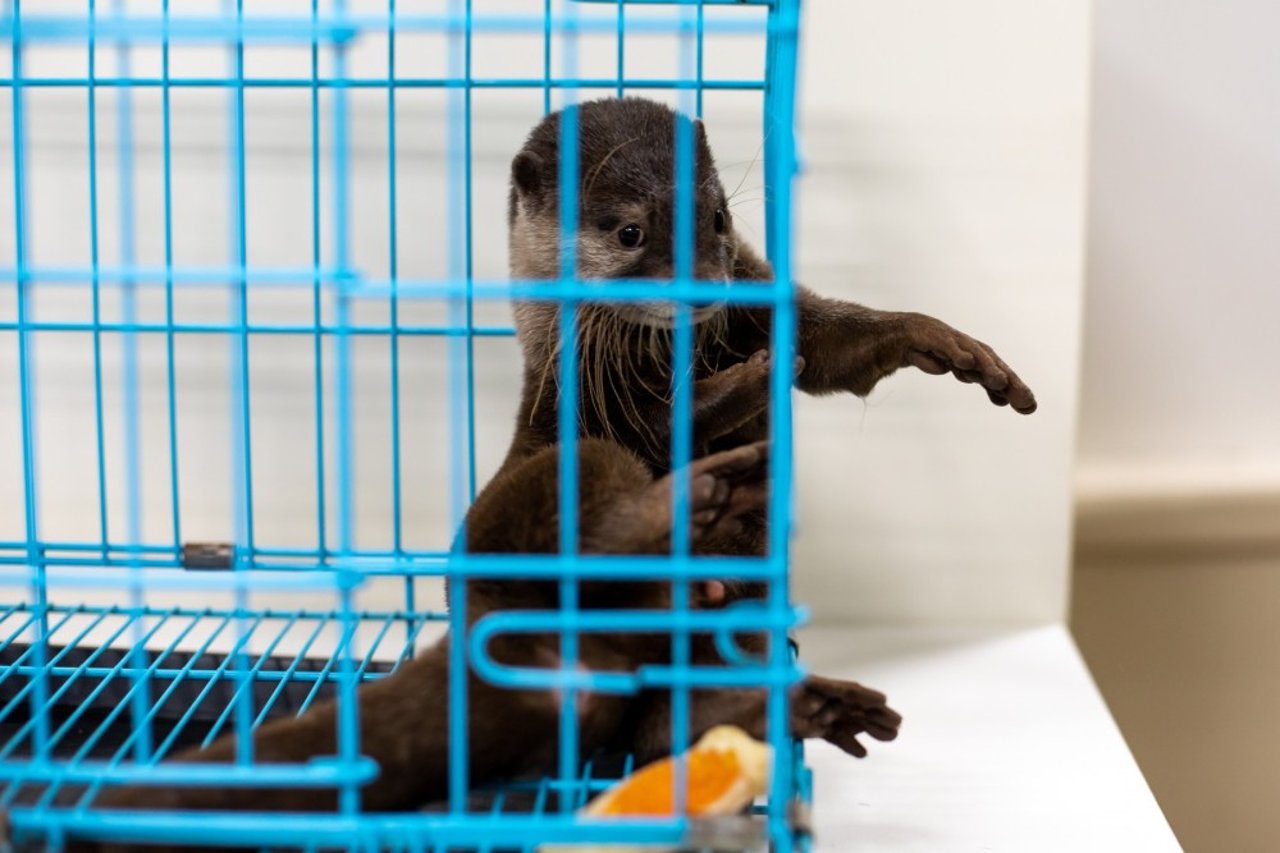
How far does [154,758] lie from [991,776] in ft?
2.84

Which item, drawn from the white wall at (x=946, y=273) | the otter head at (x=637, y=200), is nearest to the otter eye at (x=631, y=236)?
the otter head at (x=637, y=200)

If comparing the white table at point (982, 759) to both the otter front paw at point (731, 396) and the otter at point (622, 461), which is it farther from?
the otter front paw at point (731, 396)

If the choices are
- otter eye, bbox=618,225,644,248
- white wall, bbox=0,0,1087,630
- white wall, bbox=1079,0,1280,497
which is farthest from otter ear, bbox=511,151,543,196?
white wall, bbox=1079,0,1280,497

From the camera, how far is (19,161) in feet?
3.98

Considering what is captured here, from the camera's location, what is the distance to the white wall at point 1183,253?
6.40ft

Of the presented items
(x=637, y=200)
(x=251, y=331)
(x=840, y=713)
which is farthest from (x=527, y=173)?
(x=840, y=713)

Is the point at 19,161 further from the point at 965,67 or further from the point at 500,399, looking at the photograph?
the point at 965,67

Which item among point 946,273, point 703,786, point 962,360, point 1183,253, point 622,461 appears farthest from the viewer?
point 1183,253

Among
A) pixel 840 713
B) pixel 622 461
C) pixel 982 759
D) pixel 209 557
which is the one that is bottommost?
pixel 982 759

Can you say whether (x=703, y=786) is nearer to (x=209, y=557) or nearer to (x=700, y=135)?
(x=209, y=557)

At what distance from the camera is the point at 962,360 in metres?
1.35

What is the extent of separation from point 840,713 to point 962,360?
38cm

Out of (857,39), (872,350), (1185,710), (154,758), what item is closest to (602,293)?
(872,350)

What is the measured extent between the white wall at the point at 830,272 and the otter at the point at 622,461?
0.92ft
